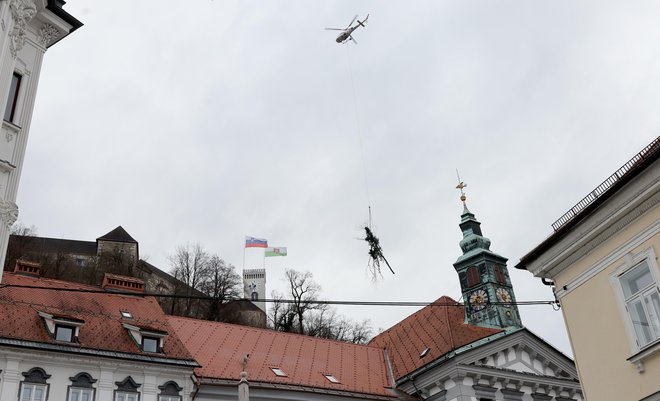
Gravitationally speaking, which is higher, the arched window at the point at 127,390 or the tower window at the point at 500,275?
the tower window at the point at 500,275

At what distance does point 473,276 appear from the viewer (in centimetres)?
3697

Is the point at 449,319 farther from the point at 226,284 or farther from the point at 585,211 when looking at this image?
the point at 226,284

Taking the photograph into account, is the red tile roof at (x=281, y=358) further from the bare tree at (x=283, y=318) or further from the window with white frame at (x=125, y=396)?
the bare tree at (x=283, y=318)

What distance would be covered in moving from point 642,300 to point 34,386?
18.1m

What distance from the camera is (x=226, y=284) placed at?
65562mm

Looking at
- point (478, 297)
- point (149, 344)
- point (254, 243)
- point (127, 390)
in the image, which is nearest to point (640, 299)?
point (127, 390)

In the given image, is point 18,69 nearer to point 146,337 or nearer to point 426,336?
point 146,337

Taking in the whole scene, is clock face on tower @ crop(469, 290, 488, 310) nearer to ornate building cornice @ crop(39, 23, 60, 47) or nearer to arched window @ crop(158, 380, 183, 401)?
arched window @ crop(158, 380, 183, 401)

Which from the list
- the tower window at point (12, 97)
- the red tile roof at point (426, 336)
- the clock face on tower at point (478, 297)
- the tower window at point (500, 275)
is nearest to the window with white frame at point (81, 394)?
the tower window at point (12, 97)

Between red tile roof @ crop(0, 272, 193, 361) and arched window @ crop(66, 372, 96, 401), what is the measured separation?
104cm

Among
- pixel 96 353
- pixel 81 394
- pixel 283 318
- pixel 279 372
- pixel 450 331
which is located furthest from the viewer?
pixel 283 318

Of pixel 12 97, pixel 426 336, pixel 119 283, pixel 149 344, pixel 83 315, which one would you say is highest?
pixel 119 283

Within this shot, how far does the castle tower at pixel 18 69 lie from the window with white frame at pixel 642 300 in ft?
42.4

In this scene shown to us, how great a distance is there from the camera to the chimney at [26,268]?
2819cm
